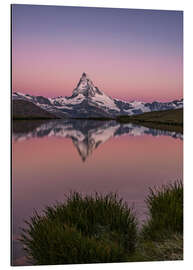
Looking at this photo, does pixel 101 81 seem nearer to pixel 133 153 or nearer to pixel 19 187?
pixel 133 153

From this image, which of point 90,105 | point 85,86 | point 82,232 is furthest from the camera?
point 90,105

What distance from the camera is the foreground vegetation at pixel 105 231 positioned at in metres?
4.40

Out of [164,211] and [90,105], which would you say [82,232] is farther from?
[90,105]

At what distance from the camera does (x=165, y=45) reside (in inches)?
192

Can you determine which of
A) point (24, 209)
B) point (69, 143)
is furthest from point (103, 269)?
point (69, 143)

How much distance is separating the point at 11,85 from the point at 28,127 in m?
0.37

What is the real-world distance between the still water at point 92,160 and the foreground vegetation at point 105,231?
93 millimetres

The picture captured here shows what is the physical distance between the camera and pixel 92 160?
4770 millimetres

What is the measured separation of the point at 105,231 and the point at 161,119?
1.14 metres

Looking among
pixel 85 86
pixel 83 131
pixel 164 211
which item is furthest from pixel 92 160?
pixel 164 211

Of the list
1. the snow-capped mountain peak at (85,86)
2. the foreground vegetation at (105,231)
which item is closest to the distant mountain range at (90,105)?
the snow-capped mountain peak at (85,86)

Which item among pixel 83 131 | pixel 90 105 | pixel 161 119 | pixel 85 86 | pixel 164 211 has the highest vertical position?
pixel 85 86

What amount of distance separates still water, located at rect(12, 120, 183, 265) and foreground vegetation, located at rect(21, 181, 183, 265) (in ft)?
0.31

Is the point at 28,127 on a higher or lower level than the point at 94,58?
lower
